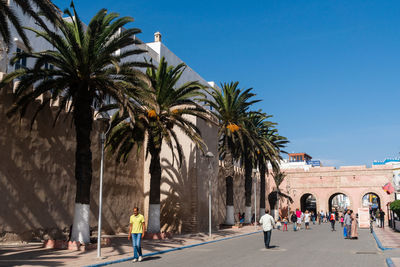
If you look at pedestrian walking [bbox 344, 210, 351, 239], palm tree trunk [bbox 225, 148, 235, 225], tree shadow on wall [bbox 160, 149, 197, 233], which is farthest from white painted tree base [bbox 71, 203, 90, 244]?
palm tree trunk [bbox 225, 148, 235, 225]

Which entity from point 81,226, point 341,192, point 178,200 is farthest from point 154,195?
point 341,192

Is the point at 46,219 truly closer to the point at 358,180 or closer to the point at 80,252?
the point at 80,252

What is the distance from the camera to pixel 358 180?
62.6m

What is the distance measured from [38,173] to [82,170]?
133 inches

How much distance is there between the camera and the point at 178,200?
26625 millimetres

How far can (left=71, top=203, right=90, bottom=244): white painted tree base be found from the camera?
630 inches

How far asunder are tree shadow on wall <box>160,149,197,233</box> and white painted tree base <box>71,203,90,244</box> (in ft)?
33.6

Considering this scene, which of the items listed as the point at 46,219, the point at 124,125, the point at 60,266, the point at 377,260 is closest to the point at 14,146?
the point at 46,219

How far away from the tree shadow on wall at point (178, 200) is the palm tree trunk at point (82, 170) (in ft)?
32.4

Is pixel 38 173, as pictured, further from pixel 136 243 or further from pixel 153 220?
pixel 136 243

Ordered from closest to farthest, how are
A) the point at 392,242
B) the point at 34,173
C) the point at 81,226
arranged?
1. the point at 81,226
2. the point at 34,173
3. the point at 392,242

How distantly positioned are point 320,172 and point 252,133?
33.7 m

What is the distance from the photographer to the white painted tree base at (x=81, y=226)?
16.0 metres

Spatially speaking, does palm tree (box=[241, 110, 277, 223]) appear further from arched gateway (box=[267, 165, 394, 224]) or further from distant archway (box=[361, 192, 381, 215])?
distant archway (box=[361, 192, 381, 215])
